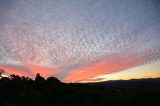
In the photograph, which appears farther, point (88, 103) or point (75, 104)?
point (75, 104)

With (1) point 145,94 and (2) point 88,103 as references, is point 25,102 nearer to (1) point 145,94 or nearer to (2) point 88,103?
(2) point 88,103

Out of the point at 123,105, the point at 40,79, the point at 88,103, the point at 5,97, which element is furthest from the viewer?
the point at 40,79

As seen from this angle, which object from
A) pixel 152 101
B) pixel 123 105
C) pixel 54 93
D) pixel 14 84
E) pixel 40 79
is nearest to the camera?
pixel 152 101

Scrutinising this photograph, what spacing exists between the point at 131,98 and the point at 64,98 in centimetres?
1953

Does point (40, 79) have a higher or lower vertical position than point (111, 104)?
higher

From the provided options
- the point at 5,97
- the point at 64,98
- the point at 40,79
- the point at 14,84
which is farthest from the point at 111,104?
the point at 40,79

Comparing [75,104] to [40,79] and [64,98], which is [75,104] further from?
[40,79]

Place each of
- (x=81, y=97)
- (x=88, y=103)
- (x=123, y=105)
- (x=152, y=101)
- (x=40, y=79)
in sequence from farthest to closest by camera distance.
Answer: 1. (x=40, y=79)
2. (x=81, y=97)
3. (x=88, y=103)
4. (x=123, y=105)
5. (x=152, y=101)

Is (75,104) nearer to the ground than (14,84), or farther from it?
nearer to the ground

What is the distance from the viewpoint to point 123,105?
40.3 metres

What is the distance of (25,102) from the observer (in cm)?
5047

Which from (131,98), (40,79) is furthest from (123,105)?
(40,79)

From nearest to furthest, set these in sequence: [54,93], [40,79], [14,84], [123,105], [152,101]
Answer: [152,101] → [123,105] → [54,93] → [14,84] → [40,79]

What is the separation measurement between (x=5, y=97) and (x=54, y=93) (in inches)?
440
